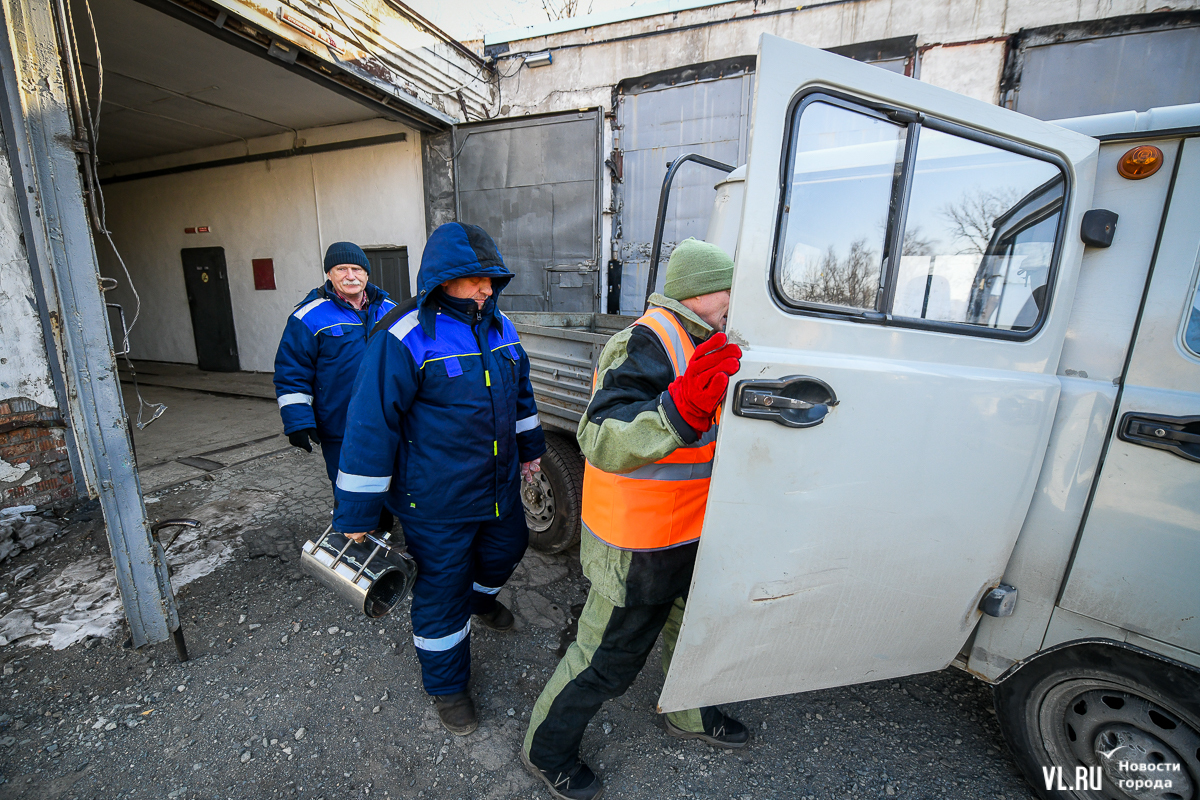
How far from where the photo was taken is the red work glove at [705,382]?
4.00 ft

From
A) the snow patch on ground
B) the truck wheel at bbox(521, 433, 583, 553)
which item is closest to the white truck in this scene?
the truck wheel at bbox(521, 433, 583, 553)

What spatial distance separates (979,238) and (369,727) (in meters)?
2.65

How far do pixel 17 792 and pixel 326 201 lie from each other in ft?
23.7

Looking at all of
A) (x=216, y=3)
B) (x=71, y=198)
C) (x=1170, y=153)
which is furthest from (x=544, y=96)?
(x=1170, y=153)

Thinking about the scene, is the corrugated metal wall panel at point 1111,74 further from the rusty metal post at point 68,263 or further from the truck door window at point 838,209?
the rusty metal post at point 68,263

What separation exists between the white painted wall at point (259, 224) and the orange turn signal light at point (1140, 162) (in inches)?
264

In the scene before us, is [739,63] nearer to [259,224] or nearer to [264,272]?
[259,224]

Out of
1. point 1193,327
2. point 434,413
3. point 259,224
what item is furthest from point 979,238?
point 259,224

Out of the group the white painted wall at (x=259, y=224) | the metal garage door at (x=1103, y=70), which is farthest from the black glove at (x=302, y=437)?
the metal garage door at (x=1103, y=70)

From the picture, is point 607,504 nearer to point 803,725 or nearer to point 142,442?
point 803,725

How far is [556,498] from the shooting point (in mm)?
2969

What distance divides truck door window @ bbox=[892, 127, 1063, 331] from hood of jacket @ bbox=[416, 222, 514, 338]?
129 cm

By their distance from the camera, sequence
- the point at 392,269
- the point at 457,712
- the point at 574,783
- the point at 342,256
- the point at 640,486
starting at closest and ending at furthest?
the point at 640,486, the point at 574,783, the point at 457,712, the point at 342,256, the point at 392,269

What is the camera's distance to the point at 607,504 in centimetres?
152
